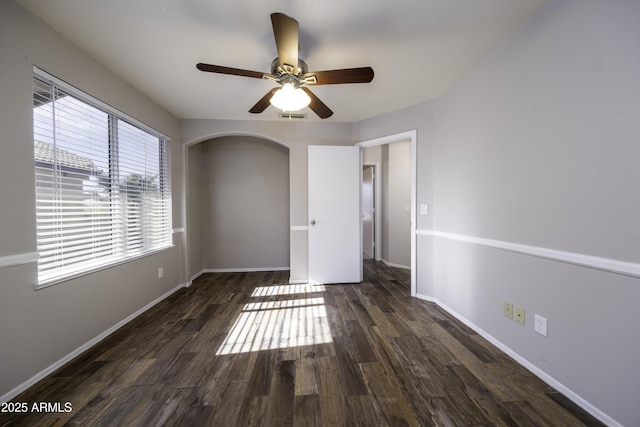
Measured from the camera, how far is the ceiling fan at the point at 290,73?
145 cm

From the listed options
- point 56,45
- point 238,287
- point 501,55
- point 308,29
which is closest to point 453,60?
point 501,55

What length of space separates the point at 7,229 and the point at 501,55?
140 inches

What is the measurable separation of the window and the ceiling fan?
1.15 metres

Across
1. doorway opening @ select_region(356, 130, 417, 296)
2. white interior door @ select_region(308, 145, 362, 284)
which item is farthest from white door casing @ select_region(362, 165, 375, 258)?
white interior door @ select_region(308, 145, 362, 284)

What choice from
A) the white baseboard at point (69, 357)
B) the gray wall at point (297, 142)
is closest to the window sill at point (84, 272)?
the white baseboard at point (69, 357)

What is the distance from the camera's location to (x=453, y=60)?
200 cm

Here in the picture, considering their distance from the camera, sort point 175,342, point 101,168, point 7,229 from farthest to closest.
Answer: point 101,168 < point 175,342 < point 7,229

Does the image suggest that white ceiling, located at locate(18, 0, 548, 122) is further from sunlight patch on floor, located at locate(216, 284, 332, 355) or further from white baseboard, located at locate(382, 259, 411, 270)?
white baseboard, located at locate(382, 259, 411, 270)

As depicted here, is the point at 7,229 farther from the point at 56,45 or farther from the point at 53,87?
the point at 56,45

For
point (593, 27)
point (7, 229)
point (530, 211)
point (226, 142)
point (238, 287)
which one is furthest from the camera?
point (226, 142)

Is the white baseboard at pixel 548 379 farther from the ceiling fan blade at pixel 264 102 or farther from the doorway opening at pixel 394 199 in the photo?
the ceiling fan blade at pixel 264 102

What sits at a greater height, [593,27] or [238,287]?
[593,27]

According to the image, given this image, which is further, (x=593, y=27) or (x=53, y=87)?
(x=53, y=87)

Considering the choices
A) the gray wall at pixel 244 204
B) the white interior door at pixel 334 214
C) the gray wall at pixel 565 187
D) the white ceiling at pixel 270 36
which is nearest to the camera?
the gray wall at pixel 565 187
